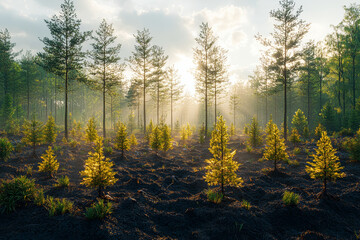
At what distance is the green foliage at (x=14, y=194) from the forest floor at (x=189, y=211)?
0.28 meters

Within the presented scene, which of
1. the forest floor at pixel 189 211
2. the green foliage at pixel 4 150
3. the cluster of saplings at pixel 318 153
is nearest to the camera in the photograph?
the forest floor at pixel 189 211

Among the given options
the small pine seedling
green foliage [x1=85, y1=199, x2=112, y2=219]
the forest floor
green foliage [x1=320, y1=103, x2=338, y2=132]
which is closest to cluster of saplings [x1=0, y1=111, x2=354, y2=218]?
green foliage [x1=85, y1=199, x2=112, y2=219]

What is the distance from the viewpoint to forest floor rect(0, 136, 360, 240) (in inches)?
176

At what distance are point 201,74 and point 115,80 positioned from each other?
9712mm

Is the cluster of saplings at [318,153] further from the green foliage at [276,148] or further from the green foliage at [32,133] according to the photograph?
the green foliage at [32,133]

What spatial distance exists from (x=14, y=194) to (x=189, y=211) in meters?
5.48

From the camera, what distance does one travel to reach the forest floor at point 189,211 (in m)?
4.47

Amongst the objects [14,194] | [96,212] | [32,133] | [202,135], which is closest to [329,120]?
[202,135]

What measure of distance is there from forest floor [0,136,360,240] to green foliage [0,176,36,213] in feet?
0.92

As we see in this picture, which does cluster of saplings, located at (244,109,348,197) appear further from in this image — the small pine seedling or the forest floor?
the small pine seedling

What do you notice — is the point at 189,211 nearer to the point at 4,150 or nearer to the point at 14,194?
the point at 14,194

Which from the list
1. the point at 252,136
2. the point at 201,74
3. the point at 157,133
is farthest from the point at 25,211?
the point at 201,74

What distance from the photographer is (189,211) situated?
18.6 feet

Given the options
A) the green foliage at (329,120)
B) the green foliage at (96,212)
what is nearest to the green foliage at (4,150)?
the green foliage at (96,212)
